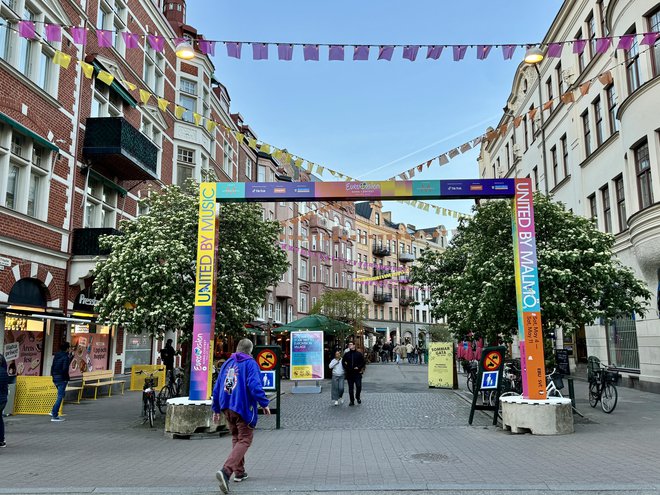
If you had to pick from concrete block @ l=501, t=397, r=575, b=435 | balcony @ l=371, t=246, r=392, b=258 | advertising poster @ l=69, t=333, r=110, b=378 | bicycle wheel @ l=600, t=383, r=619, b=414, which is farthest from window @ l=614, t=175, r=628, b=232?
balcony @ l=371, t=246, r=392, b=258

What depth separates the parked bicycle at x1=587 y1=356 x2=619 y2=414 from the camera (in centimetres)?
1298

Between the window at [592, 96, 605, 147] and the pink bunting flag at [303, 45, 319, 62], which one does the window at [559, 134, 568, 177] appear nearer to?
the window at [592, 96, 605, 147]

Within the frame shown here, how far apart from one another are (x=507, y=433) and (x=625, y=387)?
37.0 feet

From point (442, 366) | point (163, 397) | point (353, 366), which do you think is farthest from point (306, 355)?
point (163, 397)

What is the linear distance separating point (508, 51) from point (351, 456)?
27.3 feet

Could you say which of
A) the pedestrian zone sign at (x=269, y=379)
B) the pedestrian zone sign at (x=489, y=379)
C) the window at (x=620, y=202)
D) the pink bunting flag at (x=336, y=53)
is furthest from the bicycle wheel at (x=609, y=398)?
the pink bunting flag at (x=336, y=53)

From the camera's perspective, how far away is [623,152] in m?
18.6

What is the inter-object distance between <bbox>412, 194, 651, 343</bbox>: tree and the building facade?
7.28 ft

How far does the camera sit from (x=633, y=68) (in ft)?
58.5

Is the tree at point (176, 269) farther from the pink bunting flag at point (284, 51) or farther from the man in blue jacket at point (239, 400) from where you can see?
the man in blue jacket at point (239, 400)

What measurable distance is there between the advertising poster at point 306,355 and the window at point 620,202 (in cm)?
1110

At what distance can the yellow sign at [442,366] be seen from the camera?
1959cm

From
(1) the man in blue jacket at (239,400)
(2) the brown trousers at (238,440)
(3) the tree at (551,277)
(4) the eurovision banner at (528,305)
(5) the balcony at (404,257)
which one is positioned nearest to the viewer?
(2) the brown trousers at (238,440)

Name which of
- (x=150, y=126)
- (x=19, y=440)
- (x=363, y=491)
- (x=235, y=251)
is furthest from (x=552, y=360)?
(x=150, y=126)
